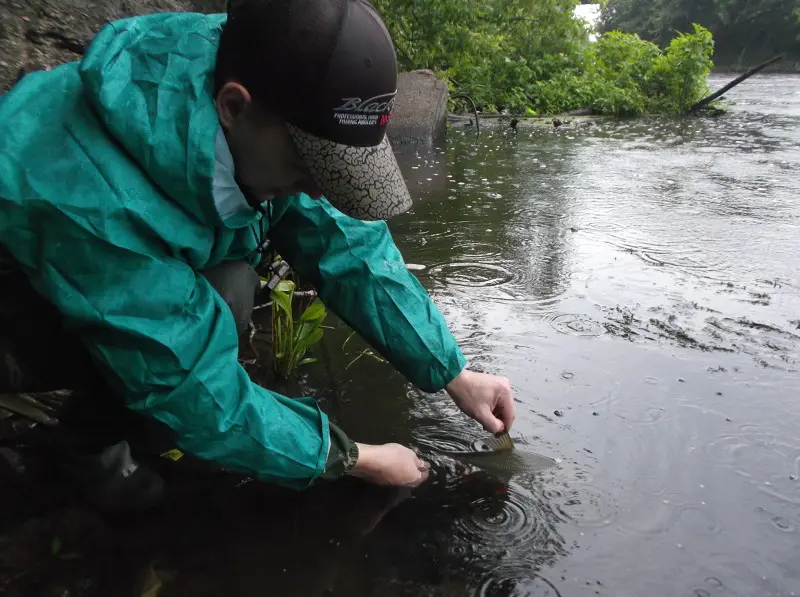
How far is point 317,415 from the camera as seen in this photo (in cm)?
156

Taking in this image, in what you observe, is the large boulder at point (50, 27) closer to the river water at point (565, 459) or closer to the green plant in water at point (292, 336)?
the green plant in water at point (292, 336)

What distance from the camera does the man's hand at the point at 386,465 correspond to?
1.62m

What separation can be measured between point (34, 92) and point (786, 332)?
2753mm

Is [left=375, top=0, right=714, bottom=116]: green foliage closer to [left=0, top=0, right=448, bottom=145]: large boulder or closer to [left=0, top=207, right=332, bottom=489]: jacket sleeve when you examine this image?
[left=0, top=0, right=448, bottom=145]: large boulder

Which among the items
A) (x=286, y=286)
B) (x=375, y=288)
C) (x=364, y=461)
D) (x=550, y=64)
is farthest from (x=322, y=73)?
(x=550, y=64)

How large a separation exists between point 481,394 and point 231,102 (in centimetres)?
107

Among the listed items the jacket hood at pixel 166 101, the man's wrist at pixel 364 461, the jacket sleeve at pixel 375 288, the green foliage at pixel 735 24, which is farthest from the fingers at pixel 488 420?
→ the green foliage at pixel 735 24

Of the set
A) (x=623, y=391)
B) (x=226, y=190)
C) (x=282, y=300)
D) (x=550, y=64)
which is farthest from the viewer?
(x=550, y=64)

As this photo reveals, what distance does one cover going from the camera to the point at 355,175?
1298 mm

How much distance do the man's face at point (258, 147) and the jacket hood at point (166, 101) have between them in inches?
1.6

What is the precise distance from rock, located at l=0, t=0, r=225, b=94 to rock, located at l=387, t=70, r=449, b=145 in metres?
4.79

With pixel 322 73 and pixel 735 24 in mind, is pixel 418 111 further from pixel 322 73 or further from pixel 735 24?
pixel 735 24

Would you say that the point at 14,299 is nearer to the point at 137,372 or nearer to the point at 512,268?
the point at 137,372

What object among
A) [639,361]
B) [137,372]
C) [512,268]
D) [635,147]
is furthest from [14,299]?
[635,147]
